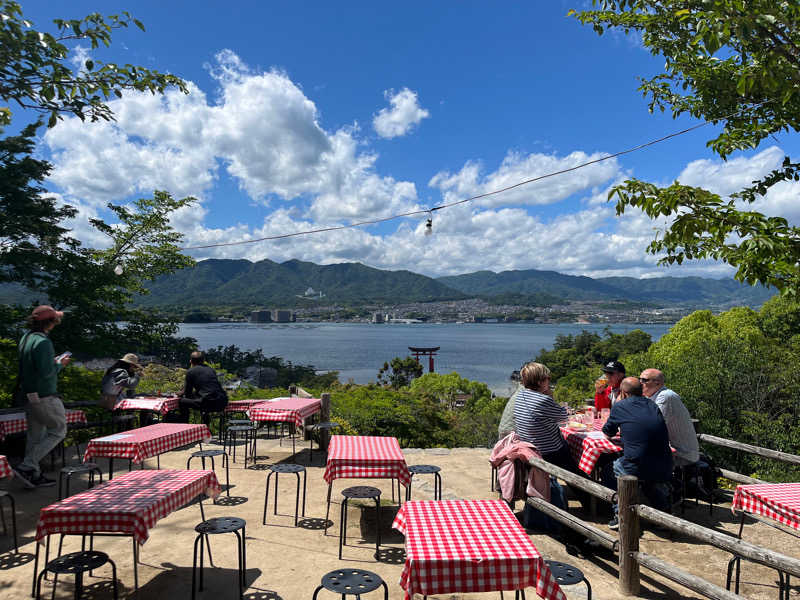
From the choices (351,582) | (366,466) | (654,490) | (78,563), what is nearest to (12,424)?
(78,563)

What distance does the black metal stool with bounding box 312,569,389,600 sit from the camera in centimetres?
231

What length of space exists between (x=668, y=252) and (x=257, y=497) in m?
5.23

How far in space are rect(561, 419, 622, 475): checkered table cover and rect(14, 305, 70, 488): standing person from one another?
551 centimetres

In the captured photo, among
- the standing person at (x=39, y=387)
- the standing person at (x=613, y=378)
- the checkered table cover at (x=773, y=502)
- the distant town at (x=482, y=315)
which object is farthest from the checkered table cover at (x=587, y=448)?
the distant town at (x=482, y=315)

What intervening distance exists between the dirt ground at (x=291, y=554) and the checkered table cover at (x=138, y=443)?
69 centimetres

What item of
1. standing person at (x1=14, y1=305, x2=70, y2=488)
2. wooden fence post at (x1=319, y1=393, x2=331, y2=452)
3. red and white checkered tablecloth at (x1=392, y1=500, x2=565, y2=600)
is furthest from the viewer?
wooden fence post at (x1=319, y1=393, x2=331, y2=452)

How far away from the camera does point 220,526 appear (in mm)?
3191

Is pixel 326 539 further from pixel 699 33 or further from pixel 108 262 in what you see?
pixel 108 262

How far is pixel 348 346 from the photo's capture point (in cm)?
10669

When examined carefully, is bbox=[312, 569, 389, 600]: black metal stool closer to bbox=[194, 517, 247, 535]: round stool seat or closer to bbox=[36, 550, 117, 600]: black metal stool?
bbox=[194, 517, 247, 535]: round stool seat

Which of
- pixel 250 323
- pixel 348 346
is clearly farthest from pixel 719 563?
pixel 250 323

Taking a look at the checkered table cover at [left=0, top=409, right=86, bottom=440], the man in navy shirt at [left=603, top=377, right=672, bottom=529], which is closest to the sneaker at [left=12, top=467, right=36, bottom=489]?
the checkered table cover at [left=0, top=409, right=86, bottom=440]

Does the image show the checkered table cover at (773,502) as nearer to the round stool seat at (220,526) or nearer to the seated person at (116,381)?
the round stool seat at (220,526)

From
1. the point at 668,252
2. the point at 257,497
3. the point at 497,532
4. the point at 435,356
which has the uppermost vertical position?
the point at 668,252
